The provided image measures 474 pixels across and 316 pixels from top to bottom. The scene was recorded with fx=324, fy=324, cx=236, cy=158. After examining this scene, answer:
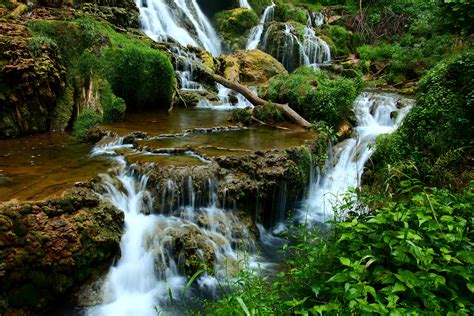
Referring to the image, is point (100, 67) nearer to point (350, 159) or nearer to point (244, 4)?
point (350, 159)

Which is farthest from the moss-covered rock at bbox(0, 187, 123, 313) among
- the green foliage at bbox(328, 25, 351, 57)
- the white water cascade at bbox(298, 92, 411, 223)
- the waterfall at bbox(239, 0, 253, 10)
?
the waterfall at bbox(239, 0, 253, 10)

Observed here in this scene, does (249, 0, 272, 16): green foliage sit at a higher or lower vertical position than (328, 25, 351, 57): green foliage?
higher

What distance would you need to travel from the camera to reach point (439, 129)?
621 centimetres

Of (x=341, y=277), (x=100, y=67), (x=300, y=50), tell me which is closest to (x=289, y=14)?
(x=300, y=50)

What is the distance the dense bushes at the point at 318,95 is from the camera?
31.7ft

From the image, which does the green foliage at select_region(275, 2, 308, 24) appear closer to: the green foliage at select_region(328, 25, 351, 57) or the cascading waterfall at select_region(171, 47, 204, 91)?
the green foliage at select_region(328, 25, 351, 57)

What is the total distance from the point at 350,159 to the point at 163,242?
563 centimetres

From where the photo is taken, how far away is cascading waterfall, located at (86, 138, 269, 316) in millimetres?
4703

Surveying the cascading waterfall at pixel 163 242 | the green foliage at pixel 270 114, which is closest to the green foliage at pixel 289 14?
the green foliage at pixel 270 114

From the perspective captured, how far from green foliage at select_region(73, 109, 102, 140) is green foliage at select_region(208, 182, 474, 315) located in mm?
6912

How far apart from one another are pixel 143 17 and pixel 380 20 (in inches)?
710

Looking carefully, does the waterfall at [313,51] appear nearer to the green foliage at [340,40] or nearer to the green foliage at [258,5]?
the green foliage at [340,40]

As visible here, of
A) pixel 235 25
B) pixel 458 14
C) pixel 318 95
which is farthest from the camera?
pixel 235 25

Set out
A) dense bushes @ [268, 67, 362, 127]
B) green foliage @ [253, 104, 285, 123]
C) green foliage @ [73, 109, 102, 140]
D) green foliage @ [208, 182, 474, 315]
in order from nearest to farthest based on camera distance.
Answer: green foliage @ [208, 182, 474, 315] → green foliage @ [73, 109, 102, 140] → dense bushes @ [268, 67, 362, 127] → green foliage @ [253, 104, 285, 123]
